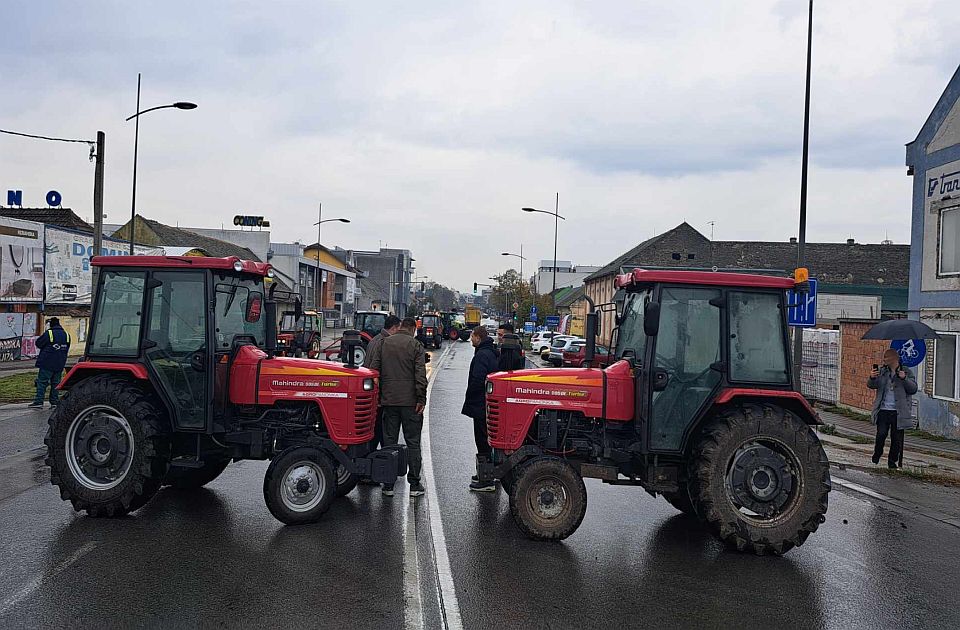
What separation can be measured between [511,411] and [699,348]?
1.91m

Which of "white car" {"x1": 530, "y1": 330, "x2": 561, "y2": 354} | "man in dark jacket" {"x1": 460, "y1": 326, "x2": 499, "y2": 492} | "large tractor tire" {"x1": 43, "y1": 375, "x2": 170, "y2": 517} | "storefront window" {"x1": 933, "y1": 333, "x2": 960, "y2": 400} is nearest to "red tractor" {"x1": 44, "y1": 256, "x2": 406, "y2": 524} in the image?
"large tractor tire" {"x1": 43, "y1": 375, "x2": 170, "y2": 517}

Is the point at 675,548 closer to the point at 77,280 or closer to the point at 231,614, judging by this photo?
the point at 231,614

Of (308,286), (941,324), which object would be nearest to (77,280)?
(941,324)

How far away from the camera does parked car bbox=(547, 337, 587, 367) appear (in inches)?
1337

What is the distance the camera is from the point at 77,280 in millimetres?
32625

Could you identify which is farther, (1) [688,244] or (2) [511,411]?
(1) [688,244]

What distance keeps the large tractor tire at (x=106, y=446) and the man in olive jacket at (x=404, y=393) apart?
237 centimetres

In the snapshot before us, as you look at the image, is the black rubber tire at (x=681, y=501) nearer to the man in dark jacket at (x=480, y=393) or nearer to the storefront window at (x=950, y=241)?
the man in dark jacket at (x=480, y=393)

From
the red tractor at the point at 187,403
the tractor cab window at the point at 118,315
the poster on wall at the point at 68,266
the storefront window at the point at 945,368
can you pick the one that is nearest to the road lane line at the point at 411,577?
the red tractor at the point at 187,403

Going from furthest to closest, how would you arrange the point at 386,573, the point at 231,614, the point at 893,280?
the point at 893,280 → the point at 386,573 → the point at 231,614

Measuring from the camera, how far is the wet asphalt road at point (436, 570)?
5613mm

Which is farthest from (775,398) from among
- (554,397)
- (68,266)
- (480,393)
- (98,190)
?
(68,266)

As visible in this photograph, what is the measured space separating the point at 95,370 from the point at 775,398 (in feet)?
22.5

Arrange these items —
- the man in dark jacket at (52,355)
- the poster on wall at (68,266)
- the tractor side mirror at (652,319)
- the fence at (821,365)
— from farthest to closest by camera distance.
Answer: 1. the poster on wall at (68,266)
2. the fence at (821,365)
3. the man in dark jacket at (52,355)
4. the tractor side mirror at (652,319)
